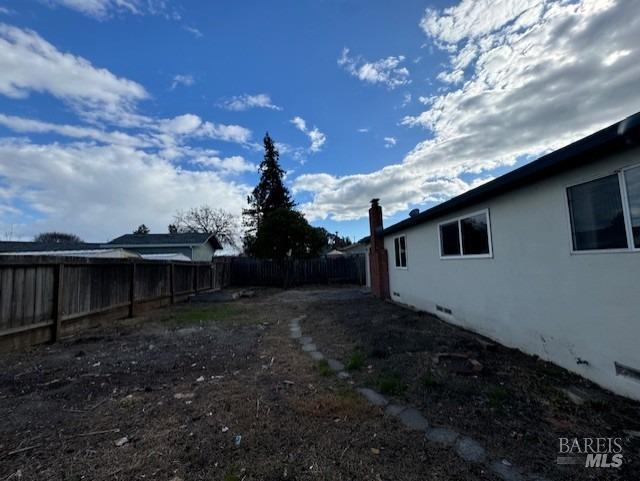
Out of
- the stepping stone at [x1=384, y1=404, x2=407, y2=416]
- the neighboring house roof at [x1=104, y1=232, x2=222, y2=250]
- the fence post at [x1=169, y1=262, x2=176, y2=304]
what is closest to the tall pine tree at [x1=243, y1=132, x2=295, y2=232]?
the neighboring house roof at [x1=104, y1=232, x2=222, y2=250]

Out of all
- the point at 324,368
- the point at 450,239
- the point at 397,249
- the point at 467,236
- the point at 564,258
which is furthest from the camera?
the point at 397,249

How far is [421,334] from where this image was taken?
16.5ft

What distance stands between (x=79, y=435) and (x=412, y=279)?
7.77 metres

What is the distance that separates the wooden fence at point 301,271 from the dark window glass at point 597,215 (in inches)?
578

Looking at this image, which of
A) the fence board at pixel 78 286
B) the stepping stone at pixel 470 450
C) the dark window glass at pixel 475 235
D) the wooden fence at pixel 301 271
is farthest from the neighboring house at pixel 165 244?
the stepping stone at pixel 470 450

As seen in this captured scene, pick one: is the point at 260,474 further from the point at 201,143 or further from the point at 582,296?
the point at 201,143

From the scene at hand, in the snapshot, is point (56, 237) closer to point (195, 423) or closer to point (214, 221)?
point (214, 221)

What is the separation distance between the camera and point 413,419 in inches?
99.3

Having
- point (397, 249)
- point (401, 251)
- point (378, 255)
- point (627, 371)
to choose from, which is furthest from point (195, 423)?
point (378, 255)

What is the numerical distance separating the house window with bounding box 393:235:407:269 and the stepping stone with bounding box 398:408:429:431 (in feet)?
22.3

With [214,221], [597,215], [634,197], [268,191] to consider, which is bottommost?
[597,215]

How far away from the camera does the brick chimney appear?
35.5 feet

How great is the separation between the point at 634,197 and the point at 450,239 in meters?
3.72

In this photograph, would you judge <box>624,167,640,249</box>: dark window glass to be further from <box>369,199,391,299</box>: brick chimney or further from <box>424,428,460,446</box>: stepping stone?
<box>369,199,391,299</box>: brick chimney
